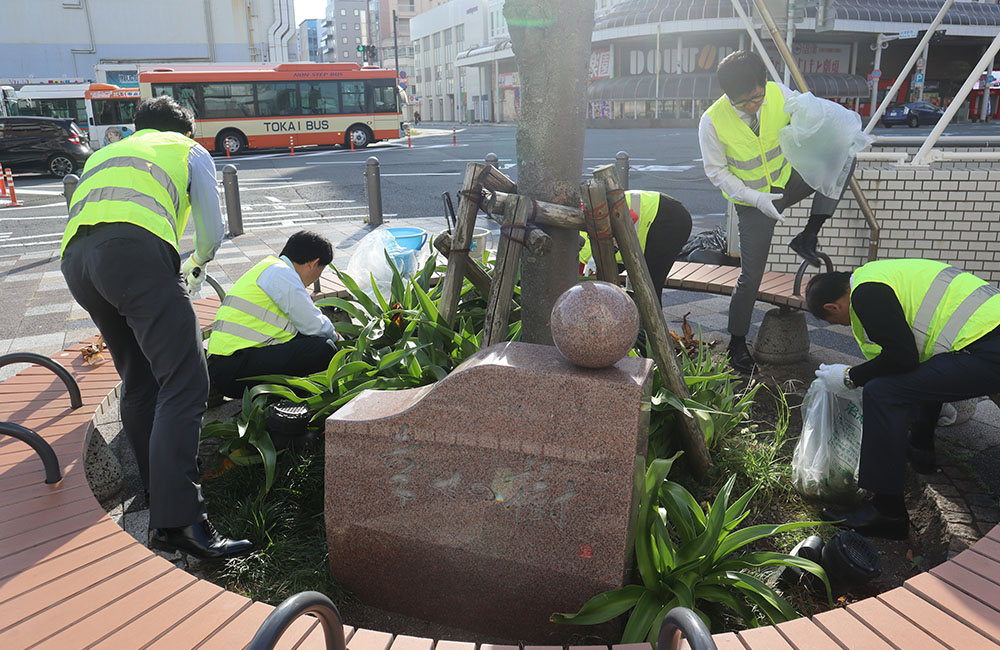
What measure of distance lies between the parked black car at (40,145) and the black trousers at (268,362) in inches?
695

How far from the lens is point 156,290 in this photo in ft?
7.73

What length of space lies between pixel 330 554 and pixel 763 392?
2664 mm

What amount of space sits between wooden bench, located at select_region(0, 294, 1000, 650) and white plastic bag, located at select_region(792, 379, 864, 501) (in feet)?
2.56

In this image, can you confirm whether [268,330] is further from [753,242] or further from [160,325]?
[753,242]

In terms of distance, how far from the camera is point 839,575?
2219 millimetres

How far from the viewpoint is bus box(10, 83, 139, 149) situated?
2339 centimetres

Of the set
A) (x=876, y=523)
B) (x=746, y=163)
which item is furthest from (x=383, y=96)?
(x=876, y=523)

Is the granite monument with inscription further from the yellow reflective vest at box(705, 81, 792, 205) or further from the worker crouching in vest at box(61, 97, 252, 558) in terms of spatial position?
the yellow reflective vest at box(705, 81, 792, 205)

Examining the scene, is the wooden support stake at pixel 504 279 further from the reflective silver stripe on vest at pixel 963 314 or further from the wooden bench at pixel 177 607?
the reflective silver stripe on vest at pixel 963 314

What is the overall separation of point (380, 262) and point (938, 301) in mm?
3181

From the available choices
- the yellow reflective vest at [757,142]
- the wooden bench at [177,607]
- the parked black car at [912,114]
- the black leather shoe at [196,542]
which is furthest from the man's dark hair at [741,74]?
the parked black car at [912,114]

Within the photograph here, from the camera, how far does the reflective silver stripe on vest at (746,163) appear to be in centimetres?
401

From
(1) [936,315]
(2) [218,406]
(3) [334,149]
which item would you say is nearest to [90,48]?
(3) [334,149]

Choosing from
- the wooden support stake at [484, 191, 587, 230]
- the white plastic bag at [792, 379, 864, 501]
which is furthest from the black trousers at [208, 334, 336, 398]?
the white plastic bag at [792, 379, 864, 501]
